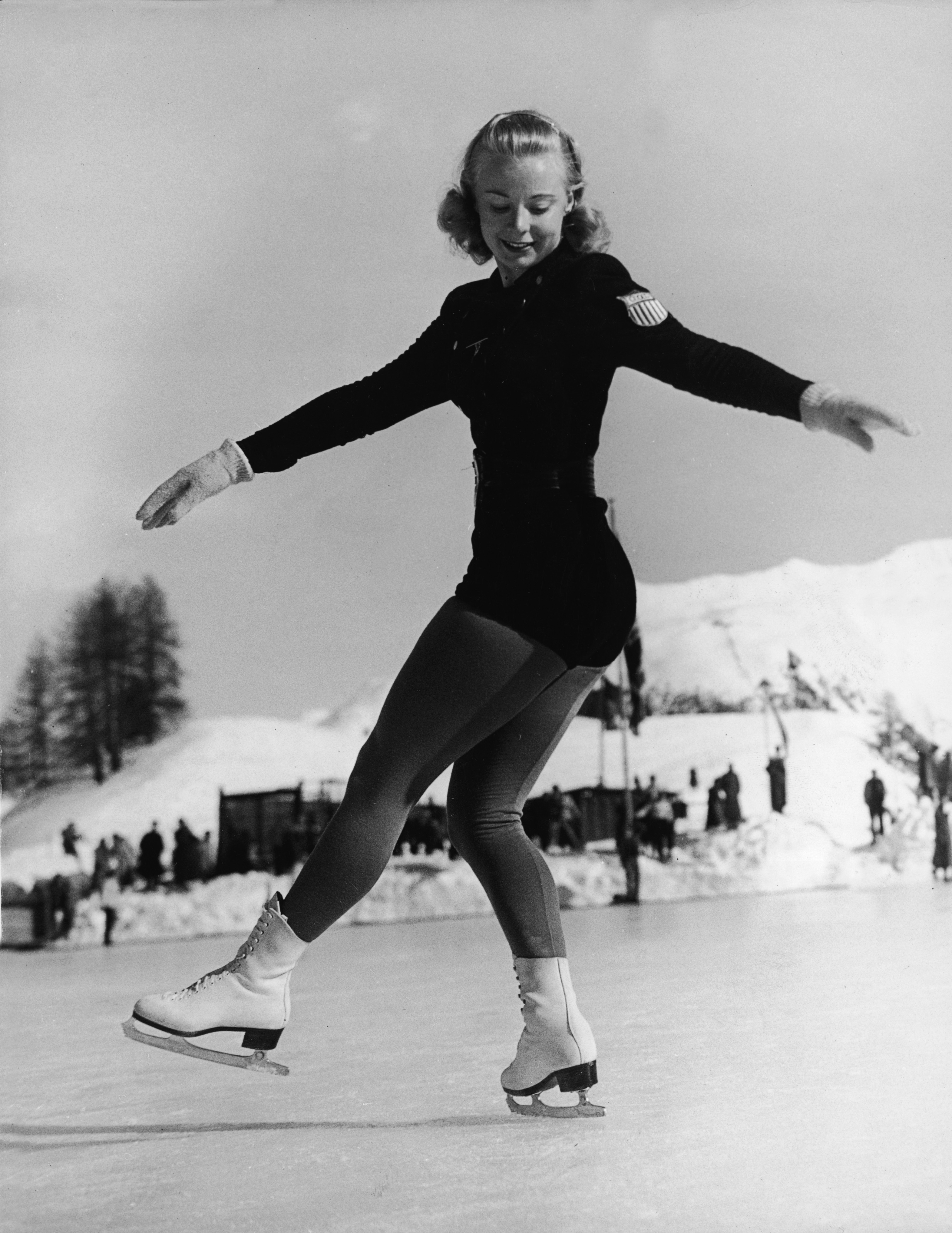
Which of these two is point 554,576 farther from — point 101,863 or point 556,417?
point 101,863

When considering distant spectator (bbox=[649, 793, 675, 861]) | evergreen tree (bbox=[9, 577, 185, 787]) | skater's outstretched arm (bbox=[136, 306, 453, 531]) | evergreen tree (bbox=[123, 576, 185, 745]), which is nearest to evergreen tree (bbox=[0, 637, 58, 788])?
evergreen tree (bbox=[9, 577, 185, 787])

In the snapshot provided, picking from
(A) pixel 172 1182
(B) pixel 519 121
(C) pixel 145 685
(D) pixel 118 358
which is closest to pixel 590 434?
(B) pixel 519 121

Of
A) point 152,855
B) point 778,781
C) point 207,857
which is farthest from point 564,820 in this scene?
point 152,855

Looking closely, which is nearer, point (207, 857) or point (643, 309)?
point (643, 309)

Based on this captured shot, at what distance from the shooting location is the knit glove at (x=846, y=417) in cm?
166

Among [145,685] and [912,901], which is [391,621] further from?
[912,901]

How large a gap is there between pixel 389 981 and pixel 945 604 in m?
2.37

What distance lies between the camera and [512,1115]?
2125 millimetres

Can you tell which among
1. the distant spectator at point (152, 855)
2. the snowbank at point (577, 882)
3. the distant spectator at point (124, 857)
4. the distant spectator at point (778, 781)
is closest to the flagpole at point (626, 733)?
the snowbank at point (577, 882)

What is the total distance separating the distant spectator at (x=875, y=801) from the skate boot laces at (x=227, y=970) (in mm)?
3690

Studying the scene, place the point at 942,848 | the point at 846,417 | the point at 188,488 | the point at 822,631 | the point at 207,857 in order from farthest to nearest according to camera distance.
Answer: the point at 207,857 → the point at 942,848 → the point at 822,631 → the point at 188,488 → the point at 846,417

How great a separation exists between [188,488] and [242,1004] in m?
0.71

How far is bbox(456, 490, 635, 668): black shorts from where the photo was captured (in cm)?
200

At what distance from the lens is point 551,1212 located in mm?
1721
